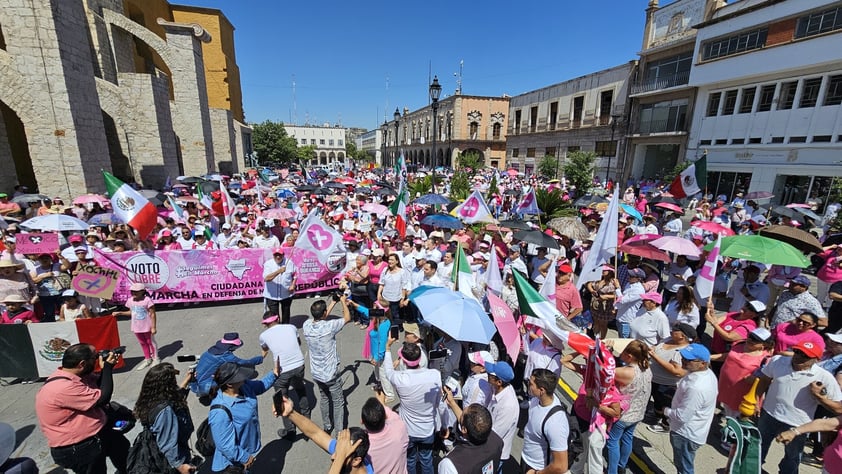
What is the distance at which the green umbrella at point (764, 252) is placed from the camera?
493 centimetres

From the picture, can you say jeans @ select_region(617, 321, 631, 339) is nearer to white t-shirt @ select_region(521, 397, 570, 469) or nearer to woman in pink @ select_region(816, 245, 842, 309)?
white t-shirt @ select_region(521, 397, 570, 469)

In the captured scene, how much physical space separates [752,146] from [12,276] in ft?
105

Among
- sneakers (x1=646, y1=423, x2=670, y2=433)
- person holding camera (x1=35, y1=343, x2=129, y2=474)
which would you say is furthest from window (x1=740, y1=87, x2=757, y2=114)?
person holding camera (x1=35, y1=343, x2=129, y2=474)

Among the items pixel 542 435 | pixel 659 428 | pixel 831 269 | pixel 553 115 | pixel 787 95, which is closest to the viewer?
pixel 542 435

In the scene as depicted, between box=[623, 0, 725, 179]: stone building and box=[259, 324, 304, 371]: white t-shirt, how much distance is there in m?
31.4

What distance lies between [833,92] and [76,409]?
3019cm

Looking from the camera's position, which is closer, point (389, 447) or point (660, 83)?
point (389, 447)

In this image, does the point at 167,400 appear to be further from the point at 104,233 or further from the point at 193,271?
the point at 104,233

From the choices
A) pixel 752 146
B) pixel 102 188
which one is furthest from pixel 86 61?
pixel 752 146

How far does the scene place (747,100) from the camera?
22.8m

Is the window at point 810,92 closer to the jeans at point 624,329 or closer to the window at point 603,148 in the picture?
the window at point 603,148

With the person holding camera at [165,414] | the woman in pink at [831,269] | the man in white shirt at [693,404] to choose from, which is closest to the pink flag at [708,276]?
the man in white shirt at [693,404]

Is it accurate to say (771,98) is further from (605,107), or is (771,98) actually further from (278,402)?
(278,402)

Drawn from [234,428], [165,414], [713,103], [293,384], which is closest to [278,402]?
[234,428]
